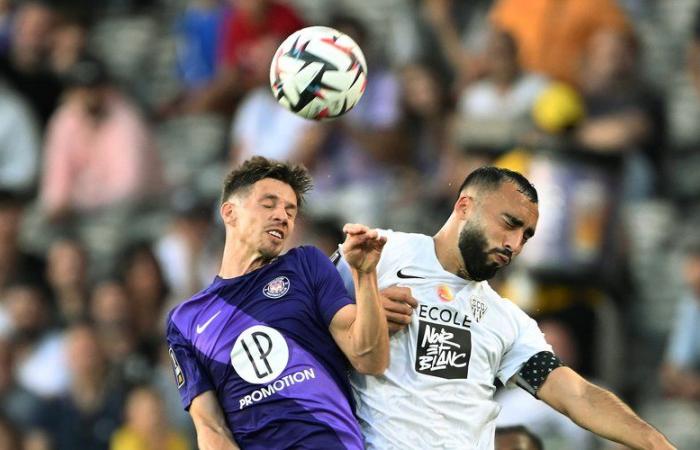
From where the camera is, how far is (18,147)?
12.6 meters

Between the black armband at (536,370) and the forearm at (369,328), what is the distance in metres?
0.72

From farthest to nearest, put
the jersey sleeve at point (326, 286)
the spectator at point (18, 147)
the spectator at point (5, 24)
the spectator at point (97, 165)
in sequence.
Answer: the spectator at point (5, 24), the spectator at point (18, 147), the spectator at point (97, 165), the jersey sleeve at point (326, 286)

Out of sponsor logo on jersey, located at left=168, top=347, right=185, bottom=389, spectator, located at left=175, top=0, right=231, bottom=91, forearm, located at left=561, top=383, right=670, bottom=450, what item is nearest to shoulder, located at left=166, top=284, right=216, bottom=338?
sponsor logo on jersey, located at left=168, top=347, right=185, bottom=389

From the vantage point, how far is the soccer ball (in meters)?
6.52

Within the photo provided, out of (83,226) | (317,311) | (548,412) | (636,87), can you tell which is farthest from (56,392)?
(317,311)

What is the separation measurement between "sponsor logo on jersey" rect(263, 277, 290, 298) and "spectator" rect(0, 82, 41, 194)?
702cm

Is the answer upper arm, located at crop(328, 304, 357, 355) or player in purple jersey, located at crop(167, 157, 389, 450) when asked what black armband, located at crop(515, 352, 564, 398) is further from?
upper arm, located at crop(328, 304, 357, 355)

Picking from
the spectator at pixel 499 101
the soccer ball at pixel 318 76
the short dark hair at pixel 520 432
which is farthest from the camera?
the spectator at pixel 499 101

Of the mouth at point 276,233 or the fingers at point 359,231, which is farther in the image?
the mouth at point 276,233

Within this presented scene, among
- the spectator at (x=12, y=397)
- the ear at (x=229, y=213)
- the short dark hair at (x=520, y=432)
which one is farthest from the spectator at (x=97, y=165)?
the ear at (x=229, y=213)

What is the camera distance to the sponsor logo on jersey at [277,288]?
607cm

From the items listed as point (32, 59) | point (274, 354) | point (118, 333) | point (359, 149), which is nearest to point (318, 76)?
point (274, 354)

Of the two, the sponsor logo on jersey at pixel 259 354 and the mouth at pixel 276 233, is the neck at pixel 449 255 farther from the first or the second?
the sponsor logo on jersey at pixel 259 354

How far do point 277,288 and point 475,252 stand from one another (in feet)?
2.88
